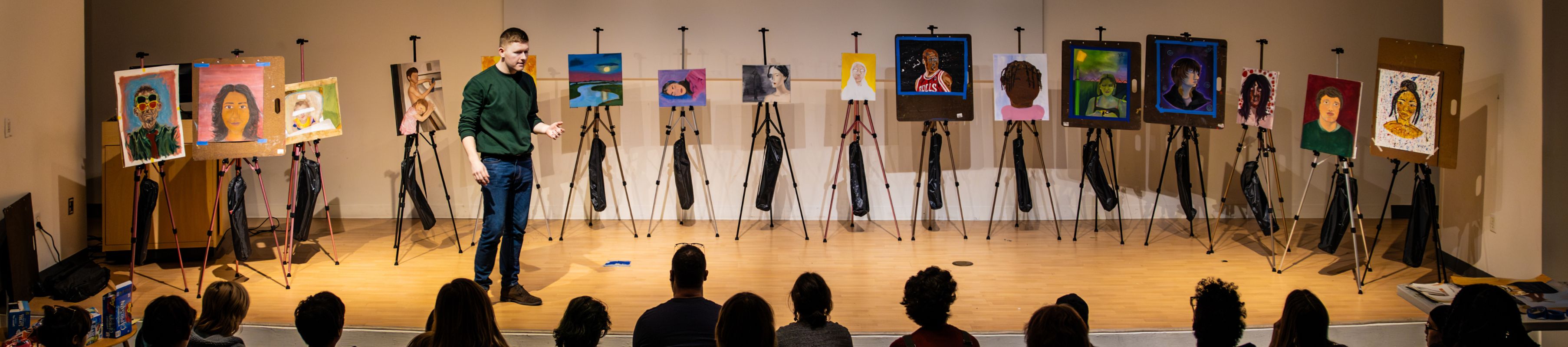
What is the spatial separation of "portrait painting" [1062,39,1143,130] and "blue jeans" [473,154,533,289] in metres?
3.37

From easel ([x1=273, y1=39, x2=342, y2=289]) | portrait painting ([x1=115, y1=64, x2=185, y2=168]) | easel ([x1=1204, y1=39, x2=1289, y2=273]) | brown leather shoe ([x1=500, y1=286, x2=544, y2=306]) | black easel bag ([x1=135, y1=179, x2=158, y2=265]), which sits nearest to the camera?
brown leather shoe ([x1=500, y1=286, x2=544, y2=306])

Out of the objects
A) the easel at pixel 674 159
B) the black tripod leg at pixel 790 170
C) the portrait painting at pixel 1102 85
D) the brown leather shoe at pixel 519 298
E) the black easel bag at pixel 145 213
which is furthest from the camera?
the easel at pixel 674 159

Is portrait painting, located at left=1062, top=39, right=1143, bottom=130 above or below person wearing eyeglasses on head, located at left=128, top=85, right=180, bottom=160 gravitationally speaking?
above

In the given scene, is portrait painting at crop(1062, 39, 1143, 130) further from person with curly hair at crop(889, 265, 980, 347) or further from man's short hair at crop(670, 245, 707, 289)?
man's short hair at crop(670, 245, 707, 289)

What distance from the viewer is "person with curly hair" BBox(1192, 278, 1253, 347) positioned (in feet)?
8.02

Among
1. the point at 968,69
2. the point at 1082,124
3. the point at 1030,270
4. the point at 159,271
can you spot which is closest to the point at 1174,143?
the point at 1082,124

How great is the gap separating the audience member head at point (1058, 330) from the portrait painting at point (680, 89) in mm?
4022

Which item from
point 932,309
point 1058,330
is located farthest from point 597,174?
point 1058,330

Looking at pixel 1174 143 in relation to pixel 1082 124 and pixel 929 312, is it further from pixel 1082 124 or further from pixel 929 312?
pixel 929 312

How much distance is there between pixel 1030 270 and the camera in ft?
16.5

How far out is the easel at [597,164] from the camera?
250 inches

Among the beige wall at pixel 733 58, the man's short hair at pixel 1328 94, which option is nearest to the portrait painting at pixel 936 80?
the beige wall at pixel 733 58

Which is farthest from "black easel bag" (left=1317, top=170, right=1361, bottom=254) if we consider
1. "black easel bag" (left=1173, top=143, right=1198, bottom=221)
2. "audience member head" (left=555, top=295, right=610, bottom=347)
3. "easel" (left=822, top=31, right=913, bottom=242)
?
"audience member head" (left=555, top=295, right=610, bottom=347)

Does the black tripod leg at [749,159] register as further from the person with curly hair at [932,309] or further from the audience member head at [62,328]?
the audience member head at [62,328]
